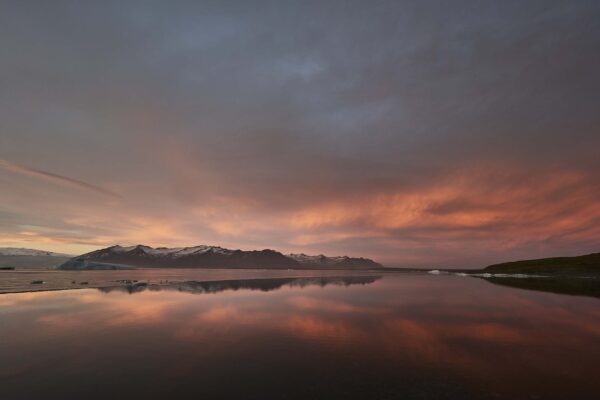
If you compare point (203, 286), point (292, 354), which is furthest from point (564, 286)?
point (292, 354)

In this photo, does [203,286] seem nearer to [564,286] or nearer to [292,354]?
[292,354]

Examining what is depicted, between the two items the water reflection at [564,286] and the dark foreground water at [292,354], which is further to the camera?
the water reflection at [564,286]

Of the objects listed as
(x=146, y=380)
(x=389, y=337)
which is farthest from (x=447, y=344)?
(x=146, y=380)

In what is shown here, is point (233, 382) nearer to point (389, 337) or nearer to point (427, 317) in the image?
point (389, 337)

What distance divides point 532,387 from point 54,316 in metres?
32.8

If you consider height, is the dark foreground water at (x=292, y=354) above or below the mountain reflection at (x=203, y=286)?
below

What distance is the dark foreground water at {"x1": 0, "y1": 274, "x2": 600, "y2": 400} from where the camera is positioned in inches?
490

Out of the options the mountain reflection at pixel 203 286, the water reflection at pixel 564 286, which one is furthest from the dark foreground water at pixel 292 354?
the water reflection at pixel 564 286

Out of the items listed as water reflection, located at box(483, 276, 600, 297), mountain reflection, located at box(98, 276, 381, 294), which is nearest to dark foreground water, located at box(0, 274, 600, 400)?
mountain reflection, located at box(98, 276, 381, 294)

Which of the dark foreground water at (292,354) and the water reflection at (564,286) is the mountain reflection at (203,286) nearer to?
the dark foreground water at (292,354)

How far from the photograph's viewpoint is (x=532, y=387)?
1301 cm

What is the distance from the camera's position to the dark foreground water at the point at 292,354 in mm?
12445

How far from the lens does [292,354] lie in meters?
17.1

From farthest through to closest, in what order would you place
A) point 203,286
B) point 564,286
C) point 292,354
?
point 564,286, point 203,286, point 292,354
